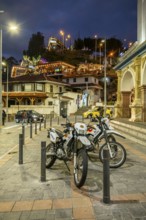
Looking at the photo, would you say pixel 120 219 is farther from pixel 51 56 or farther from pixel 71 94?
pixel 51 56

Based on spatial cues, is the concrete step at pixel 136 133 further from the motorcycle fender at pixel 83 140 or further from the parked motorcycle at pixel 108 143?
the motorcycle fender at pixel 83 140

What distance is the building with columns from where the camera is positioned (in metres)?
15.0

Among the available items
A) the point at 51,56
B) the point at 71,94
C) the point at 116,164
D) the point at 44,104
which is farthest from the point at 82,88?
the point at 116,164

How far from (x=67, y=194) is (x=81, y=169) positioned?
0.69 meters

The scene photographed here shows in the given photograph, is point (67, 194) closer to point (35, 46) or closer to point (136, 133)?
point (136, 133)

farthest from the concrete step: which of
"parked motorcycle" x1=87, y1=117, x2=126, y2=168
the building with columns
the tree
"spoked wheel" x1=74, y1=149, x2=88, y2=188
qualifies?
the tree

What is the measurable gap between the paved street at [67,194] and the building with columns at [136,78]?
30.7 ft

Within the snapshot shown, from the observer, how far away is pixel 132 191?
4449 mm

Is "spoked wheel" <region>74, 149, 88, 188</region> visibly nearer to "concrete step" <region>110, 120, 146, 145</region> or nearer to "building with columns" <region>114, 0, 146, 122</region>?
"concrete step" <region>110, 120, 146, 145</region>

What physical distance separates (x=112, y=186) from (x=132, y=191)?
0.48 metres

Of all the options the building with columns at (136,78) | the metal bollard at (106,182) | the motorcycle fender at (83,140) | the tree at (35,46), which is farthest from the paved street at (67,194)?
the tree at (35,46)

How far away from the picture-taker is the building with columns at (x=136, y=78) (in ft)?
49.2

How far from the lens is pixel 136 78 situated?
1570 cm

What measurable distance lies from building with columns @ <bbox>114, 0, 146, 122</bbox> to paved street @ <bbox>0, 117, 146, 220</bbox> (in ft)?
30.7
